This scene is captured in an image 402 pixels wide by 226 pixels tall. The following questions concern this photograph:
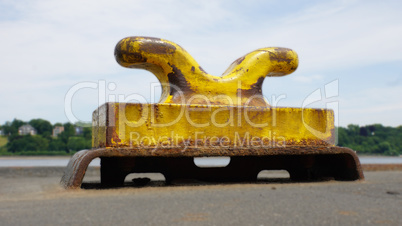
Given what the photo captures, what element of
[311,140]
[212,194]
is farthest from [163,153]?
[311,140]

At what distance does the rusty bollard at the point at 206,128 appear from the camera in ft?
10.0

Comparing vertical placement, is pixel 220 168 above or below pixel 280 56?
below

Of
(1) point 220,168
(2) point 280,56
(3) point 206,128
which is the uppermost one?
Answer: (2) point 280,56

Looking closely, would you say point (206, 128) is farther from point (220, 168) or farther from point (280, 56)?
point (280, 56)

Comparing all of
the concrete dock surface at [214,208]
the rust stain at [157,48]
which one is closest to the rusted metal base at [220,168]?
the concrete dock surface at [214,208]

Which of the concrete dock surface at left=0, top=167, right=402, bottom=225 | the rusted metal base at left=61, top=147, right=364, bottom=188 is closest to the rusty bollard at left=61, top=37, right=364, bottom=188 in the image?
the rusted metal base at left=61, top=147, right=364, bottom=188

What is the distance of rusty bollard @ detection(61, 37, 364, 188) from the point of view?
3057 millimetres

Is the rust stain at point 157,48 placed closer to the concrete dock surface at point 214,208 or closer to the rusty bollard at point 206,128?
the rusty bollard at point 206,128

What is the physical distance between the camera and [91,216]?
1845mm

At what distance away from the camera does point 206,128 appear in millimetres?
3248

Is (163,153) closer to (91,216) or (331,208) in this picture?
(91,216)

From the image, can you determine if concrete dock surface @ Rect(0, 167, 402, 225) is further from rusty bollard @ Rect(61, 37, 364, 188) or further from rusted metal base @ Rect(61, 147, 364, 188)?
rusty bollard @ Rect(61, 37, 364, 188)

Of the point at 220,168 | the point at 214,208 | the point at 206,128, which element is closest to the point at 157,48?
the point at 206,128

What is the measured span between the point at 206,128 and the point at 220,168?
23.7 inches
